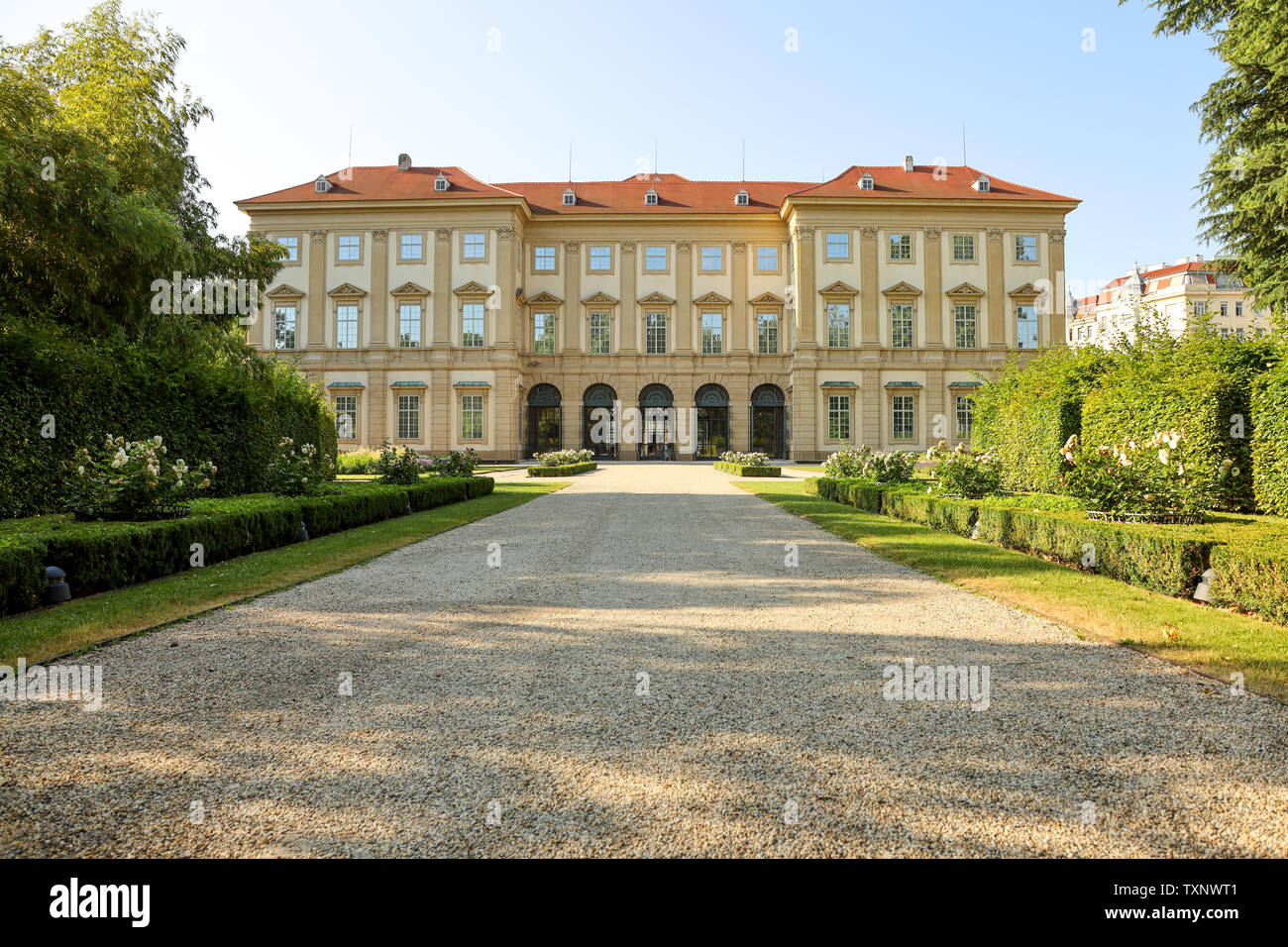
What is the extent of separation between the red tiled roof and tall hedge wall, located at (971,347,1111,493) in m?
25.9

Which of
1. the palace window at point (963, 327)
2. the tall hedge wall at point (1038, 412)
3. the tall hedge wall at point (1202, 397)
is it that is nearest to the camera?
the tall hedge wall at point (1202, 397)

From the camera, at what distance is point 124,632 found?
5.11 metres

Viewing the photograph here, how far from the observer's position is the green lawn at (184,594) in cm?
492

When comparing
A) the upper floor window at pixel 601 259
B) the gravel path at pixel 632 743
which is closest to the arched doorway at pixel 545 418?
the upper floor window at pixel 601 259

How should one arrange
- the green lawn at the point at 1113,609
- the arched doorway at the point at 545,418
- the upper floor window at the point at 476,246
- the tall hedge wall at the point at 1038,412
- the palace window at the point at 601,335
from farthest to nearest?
the arched doorway at the point at 545,418, the palace window at the point at 601,335, the upper floor window at the point at 476,246, the tall hedge wall at the point at 1038,412, the green lawn at the point at 1113,609

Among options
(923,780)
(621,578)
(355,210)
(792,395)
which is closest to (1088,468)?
(621,578)

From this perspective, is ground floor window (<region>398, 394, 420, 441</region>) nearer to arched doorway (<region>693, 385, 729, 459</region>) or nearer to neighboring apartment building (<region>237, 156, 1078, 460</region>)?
neighboring apartment building (<region>237, 156, 1078, 460</region>)

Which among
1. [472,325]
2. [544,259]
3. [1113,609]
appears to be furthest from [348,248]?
[1113,609]

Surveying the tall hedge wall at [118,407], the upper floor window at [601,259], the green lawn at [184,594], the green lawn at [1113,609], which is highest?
the upper floor window at [601,259]

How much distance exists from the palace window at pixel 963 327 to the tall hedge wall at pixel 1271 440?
104 feet

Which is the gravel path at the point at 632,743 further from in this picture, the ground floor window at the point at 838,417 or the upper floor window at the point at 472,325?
the upper floor window at the point at 472,325

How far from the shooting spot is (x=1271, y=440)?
10.7 meters

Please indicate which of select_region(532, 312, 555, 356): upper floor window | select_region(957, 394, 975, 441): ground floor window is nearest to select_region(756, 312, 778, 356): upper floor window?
select_region(957, 394, 975, 441): ground floor window

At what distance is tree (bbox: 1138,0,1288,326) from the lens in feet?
55.6
